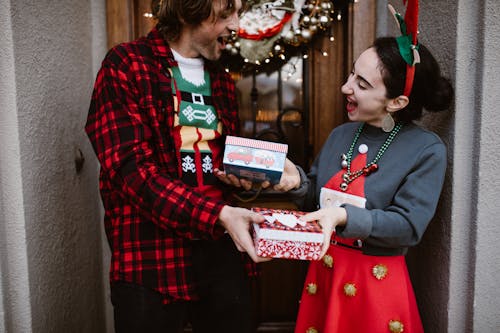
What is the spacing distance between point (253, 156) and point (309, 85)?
37.8 inches

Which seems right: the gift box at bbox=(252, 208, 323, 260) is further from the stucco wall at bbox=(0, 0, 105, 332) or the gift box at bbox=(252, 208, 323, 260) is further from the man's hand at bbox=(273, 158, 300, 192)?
the stucco wall at bbox=(0, 0, 105, 332)

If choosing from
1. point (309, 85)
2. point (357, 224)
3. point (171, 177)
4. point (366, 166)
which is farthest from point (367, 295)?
point (309, 85)

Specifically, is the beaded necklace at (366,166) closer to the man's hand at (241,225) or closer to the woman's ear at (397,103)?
the woman's ear at (397,103)

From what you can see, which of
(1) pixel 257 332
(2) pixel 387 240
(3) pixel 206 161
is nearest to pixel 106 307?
(1) pixel 257 332

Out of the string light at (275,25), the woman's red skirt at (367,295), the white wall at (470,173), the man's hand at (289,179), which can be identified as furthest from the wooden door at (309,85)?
the woman's red skirt at (367,295)

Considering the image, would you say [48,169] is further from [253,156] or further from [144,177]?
[253,156]

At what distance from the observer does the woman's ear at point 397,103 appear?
118cm

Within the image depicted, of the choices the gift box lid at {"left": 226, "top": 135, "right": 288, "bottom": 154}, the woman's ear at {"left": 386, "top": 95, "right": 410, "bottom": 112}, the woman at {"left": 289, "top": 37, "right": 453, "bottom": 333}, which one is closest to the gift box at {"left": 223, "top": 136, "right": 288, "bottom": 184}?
the gift box lid at {"left": 226, "top": 135, "right": 288, "bottom": 154}

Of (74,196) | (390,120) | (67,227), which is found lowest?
(67,227)

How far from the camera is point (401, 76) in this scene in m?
1.17

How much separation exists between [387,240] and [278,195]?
87 cm

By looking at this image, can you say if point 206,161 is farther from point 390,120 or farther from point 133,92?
point 390,120

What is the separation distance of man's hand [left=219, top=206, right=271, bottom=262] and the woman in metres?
0.25

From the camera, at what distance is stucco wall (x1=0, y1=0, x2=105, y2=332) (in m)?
1.23
